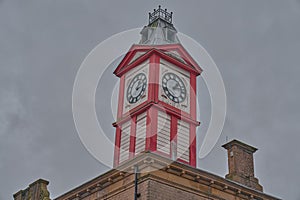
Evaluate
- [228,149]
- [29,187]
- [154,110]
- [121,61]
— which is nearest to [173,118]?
[154,110]

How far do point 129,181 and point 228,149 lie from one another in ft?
29.6

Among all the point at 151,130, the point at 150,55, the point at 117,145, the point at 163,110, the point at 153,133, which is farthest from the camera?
the point at 117,145

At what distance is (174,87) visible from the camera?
31547 millimetres

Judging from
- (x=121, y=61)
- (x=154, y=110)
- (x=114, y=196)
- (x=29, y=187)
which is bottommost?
(x=114, y=196)

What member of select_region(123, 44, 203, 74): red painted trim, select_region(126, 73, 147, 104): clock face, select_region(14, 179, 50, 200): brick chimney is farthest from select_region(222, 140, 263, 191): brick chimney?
select_region(14, 179, 50, 200): brick chimney

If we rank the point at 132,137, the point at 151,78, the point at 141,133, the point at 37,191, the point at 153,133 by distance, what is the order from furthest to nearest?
1. the point at 151,78
2. the point at 132,137
3. the point at 37,191
4. the point at 141,133
5. the point at 153,133

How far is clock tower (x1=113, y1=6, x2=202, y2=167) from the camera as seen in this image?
29.5m

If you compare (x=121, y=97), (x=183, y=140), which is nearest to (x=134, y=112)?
(x=121, y=97)

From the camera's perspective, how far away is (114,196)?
2248cm

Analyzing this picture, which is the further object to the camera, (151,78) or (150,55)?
(150,55)

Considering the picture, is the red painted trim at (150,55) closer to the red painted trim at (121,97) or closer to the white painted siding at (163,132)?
the red painted trim at (121,97)

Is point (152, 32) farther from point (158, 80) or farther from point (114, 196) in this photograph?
point (114, 196)

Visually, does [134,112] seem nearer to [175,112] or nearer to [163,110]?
[163,110]

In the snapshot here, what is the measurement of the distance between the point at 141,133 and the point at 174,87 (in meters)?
3.62
